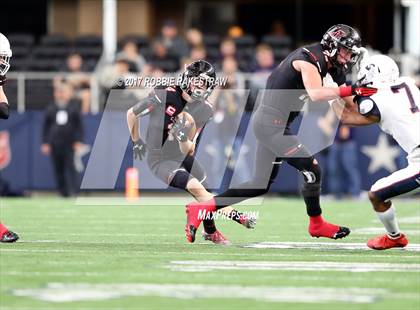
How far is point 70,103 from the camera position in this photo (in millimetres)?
18031

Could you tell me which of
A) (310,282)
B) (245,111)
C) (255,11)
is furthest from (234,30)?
(310,282)

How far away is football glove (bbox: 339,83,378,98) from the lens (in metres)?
8.70

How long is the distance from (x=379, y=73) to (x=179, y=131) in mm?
1742

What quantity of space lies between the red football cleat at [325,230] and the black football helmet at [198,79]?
1.39m

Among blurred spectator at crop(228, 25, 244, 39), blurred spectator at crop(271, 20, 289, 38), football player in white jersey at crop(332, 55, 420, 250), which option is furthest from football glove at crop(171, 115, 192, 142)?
blurred spectator at crop(228, 25, 244, 39)

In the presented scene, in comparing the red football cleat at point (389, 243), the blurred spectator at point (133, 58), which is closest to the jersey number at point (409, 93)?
the red football cleat at point (389, 243)

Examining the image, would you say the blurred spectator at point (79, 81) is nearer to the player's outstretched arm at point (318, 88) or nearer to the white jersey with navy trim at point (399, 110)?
the player's outstretched arm at point (318, 88)

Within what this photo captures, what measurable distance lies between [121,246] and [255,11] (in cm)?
1630

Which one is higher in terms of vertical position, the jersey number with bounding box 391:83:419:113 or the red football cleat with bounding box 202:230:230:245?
the jersey number with bounding box 391:83:419:113

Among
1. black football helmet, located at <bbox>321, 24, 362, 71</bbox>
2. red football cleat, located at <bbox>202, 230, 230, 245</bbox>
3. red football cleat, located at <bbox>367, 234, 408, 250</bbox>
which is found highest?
black football helmet, located at <bbox>321, 24, 362, 71</bbox>

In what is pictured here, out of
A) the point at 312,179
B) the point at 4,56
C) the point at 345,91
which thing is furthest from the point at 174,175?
the point at 4,56

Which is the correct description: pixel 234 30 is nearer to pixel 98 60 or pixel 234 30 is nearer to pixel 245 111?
pixel 98 60

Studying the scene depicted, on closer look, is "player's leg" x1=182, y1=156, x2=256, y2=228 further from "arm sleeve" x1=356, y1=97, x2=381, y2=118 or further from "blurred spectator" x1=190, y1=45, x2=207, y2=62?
"blurred spectator" x1=190, y1=45, x2=207, y2=62

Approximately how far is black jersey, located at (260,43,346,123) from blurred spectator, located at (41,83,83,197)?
8.76 meters
